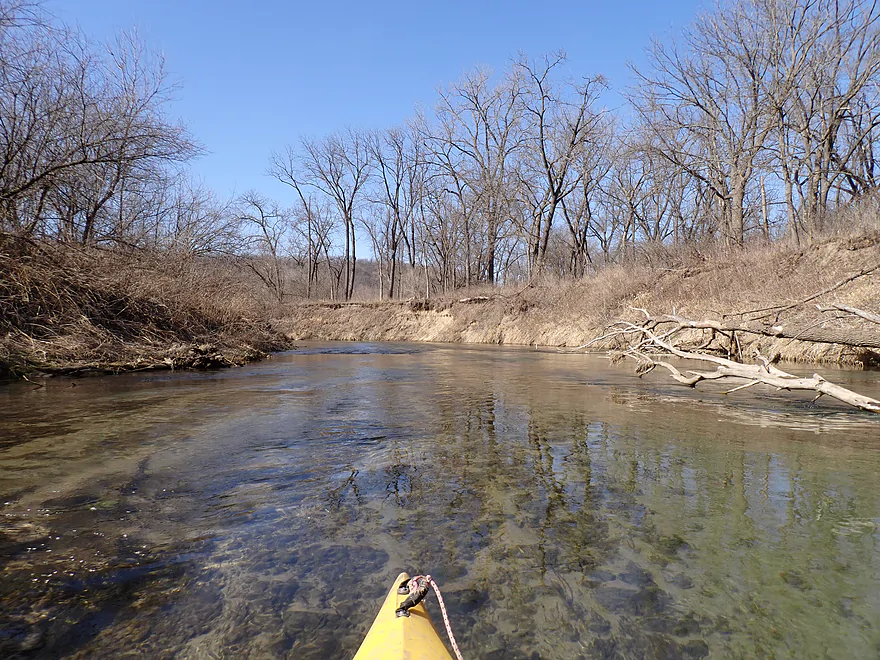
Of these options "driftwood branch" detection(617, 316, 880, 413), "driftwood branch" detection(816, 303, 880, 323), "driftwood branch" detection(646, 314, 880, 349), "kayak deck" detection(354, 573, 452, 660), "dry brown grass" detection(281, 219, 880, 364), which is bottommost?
"kayak deck" detection(354, 573, 452, 660)

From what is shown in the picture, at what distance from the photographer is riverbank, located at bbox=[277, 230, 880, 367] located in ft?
38.4

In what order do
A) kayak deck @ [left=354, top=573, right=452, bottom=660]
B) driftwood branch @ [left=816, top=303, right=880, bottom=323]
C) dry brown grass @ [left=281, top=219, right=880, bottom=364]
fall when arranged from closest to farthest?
kayak deck @ [left=354, top=573, right=452, bottom=660], driftwood branch @ [left=816, top=303, right=880, bottom=323], dry brown grass @ [left=281, top=219, right=880, bottom=364]

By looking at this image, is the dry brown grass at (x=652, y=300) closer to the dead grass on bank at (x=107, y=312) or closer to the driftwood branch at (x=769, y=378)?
the driftwood branch at (x=769, y=378)

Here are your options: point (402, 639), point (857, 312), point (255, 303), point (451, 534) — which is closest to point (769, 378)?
point (857, 312)

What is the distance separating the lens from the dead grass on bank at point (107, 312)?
866cm

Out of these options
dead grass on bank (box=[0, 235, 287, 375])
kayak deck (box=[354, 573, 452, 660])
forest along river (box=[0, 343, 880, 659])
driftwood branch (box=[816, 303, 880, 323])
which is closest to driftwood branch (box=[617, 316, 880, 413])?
forest along river (box=[0, 343, 880, 659])

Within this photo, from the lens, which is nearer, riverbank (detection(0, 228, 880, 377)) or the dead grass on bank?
the dead grass on bank

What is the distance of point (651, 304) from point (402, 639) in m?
19.5

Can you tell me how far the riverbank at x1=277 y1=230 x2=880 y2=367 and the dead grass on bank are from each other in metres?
10.5

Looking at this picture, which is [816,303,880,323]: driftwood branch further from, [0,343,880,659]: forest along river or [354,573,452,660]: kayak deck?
[354,573,452,660]: kayak deck

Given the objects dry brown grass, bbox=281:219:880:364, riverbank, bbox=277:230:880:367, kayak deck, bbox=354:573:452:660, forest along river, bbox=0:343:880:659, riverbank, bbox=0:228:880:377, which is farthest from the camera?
dry brown grass, bbox=281:219:880:364

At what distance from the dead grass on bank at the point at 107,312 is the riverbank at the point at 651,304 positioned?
1053cm

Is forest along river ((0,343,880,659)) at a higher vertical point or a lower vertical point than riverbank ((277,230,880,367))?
lower

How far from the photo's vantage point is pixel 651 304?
18922mm
